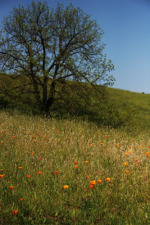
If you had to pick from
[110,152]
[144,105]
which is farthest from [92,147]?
[144,105]

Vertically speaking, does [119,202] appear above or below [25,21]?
below

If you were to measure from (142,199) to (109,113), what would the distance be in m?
8.31

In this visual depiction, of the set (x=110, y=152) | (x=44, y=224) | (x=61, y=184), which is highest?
(x=110, y=152)

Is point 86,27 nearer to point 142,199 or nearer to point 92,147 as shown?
point 92,147

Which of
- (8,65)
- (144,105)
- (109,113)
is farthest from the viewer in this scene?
(144,105)

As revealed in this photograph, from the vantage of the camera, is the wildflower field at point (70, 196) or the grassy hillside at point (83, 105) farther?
the grassy hillside at point (83, 105)

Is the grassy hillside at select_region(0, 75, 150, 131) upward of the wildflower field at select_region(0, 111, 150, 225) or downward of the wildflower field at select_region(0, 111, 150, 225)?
upward

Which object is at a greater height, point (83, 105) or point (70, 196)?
point (83, 105)

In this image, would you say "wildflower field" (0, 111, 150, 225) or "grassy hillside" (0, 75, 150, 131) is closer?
"wildflower field" (0, 111, 150, 225)

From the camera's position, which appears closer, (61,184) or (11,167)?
(61,184)

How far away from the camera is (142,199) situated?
4.02 metres

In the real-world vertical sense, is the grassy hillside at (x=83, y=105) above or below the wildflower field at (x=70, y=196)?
above

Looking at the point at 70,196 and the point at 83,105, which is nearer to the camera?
the point at 70,196

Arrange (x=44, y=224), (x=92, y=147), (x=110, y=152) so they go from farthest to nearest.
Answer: (x=92, y=147) < (x=110, y=152) < (x=44, y=224)
